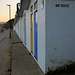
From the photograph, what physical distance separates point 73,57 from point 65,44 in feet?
1.73

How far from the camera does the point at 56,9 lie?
489cm

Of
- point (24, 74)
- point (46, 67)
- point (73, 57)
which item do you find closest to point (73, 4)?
point (73, 57)

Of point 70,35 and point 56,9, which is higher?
point 56,9

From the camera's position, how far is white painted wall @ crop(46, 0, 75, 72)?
4887mm

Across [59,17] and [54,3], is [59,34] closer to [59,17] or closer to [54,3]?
[59,17]

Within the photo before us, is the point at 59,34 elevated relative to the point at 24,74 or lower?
elevated

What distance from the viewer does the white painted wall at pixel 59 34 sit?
489 centimetres

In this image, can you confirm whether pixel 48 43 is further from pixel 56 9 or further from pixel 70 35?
pixel 56 9

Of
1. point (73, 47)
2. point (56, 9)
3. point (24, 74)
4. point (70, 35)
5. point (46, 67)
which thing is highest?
point (56, 9)

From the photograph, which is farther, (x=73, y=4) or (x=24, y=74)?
(x=24, y=74)

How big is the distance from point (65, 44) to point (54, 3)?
1.40 metres

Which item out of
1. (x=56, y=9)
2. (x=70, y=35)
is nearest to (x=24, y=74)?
(x=70, y=35)

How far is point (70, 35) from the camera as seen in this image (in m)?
5.07

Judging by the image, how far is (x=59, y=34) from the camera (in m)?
4.98
